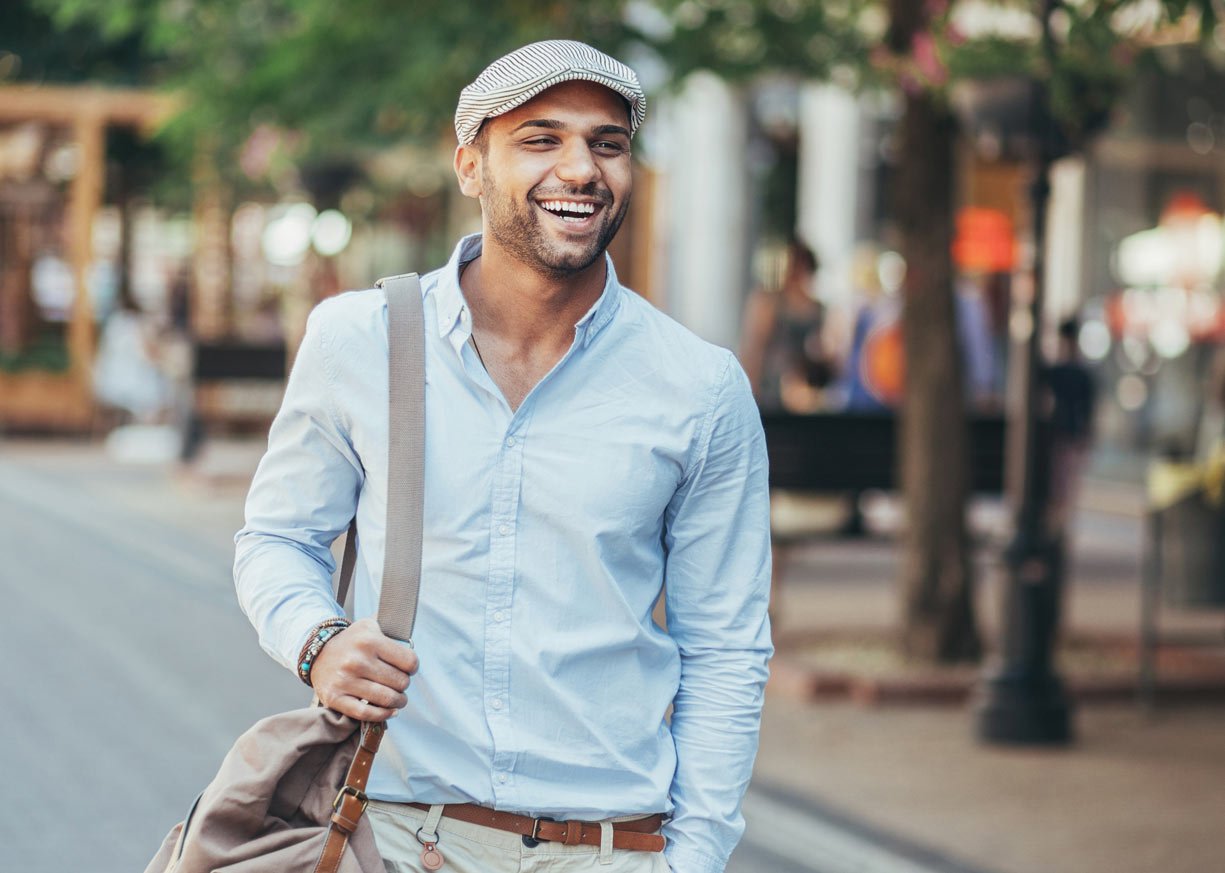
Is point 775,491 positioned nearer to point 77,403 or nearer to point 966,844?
point 966,844

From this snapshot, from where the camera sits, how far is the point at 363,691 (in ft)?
7.97

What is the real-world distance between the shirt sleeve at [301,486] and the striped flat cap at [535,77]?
325mm

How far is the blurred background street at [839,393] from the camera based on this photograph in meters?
7.56

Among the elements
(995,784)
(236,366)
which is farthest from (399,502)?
(236,366)

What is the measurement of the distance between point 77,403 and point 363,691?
22.9 meters

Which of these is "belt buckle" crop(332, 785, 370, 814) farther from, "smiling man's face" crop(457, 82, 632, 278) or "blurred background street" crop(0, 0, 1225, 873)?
"blurred background street" crop(0, 0, 1225, 873)

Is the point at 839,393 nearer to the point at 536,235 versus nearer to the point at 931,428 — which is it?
the point at 931,428

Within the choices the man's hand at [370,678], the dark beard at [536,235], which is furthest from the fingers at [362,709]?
the dark beard at [536,235]

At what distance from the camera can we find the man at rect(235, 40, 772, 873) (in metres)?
2.62

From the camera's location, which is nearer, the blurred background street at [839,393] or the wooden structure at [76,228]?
the blurred background street at [839,393]

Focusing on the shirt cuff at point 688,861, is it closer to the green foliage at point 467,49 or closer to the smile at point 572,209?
the smile at point 572,209

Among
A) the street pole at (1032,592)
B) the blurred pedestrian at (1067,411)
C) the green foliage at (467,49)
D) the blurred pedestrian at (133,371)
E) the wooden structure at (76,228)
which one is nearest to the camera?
the street pole at (1032,592)

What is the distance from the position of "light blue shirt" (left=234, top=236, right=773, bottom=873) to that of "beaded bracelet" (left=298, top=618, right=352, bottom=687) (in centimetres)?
2

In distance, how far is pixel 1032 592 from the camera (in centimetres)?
841
